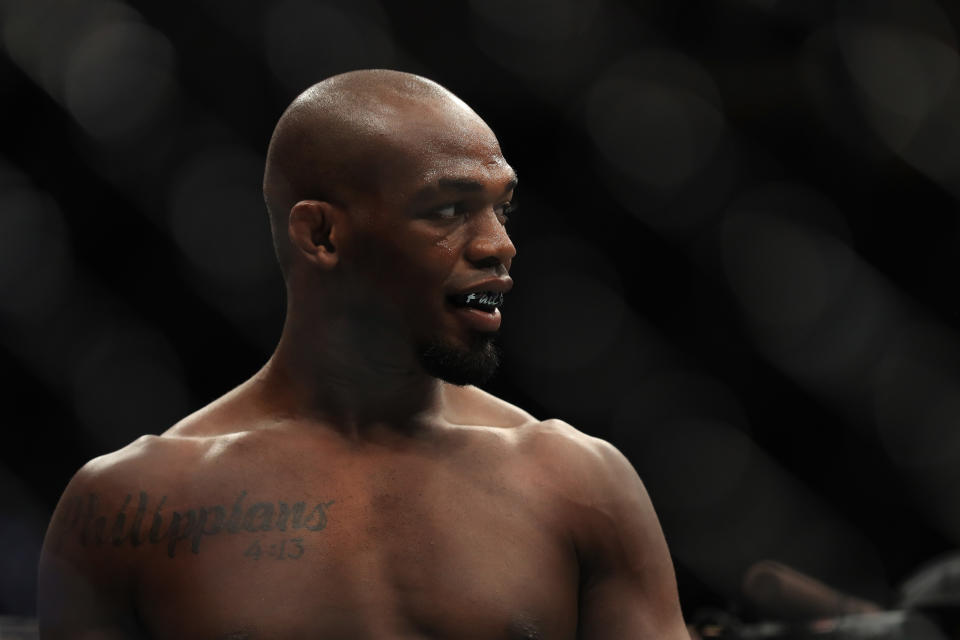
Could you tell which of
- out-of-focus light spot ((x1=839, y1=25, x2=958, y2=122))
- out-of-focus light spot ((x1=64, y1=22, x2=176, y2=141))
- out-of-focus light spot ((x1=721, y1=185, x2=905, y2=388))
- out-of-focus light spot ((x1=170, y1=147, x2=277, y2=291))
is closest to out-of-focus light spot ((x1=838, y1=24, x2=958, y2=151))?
out-of-focus light spot ((x1=839, y1=25, x2=958, y2=122))

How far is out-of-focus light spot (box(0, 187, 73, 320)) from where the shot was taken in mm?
2369

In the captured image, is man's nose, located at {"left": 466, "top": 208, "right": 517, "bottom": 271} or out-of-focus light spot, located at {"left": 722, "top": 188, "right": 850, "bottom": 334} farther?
out-of-focus light spot, located at {"left": 722, "top": 188, "right": 850, "bottom": 334}

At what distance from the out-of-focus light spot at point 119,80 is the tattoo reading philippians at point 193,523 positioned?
102 cm

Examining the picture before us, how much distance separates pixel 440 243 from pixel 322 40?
0.94m

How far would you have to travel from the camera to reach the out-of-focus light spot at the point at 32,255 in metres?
2.37

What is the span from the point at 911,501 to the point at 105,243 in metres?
1.60

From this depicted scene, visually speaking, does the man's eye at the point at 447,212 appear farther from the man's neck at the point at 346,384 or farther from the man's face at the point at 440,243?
the man's neck at the point at 346,384

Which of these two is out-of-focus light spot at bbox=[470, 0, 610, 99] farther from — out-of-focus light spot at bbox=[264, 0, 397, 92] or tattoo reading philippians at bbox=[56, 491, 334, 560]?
tattoo reading philippians at bbox=[56, 491, 334, 560]

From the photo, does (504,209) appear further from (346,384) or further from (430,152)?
(346,384)

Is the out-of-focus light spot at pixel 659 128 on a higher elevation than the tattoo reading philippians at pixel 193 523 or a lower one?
higher

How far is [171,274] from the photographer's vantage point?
249 centimetres

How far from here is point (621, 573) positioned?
58.7 inches

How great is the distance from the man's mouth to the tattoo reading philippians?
25 cm

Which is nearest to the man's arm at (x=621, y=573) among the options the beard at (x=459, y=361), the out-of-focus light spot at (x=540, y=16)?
the beard at (x=459, y=361)
